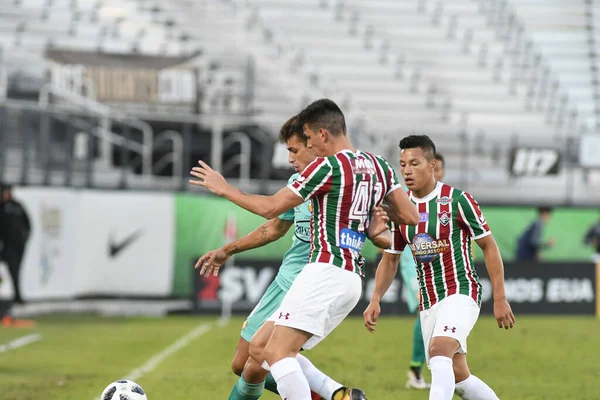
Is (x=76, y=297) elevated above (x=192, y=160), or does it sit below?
below

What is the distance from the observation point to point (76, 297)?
20.6 metres

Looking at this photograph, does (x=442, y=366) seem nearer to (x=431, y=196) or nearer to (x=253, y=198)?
(x=431, y=196)

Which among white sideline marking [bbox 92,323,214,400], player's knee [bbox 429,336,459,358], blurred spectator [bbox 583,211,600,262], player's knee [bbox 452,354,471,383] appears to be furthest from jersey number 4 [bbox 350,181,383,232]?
blurred spectator [bbox 583,211,600,262]

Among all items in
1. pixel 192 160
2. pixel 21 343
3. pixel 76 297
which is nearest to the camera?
pixel 21 343

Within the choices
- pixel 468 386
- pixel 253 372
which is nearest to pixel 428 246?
pixel 468 386

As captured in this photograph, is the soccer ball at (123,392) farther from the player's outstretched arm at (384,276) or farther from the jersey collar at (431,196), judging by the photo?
the jersey collar at (431,196)

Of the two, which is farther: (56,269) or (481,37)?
(481,37)

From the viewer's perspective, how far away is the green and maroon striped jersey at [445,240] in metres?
7.41

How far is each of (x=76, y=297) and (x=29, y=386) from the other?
10137mm

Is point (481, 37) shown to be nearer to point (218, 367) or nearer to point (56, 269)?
point (56, 269)

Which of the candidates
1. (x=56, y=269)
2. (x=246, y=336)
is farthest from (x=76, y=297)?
(x=246, y=336)

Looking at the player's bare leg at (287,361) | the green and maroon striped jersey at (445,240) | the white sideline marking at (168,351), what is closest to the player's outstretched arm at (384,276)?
the green and maroon striped jersey at (445,240)

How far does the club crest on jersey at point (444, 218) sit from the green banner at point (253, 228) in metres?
14.0

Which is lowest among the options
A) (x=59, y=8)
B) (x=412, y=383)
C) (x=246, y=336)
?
(x=412, y=383)
